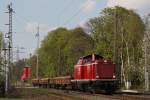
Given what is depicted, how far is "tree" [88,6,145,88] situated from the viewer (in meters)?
82.6

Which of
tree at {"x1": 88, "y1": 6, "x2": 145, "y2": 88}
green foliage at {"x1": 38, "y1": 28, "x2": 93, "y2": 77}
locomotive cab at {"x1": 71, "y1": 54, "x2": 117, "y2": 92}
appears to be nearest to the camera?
locomotive cab at {"x1": 71, "y1": 54, "x2": 117, "y2": 92}

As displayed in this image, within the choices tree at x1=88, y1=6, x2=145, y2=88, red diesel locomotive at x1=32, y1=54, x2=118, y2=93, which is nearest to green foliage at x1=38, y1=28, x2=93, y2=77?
tree at x1=88, y1=6, x2=145, y2=88

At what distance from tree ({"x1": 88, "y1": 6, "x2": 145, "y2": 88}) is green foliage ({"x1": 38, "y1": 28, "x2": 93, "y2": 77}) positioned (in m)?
3.92

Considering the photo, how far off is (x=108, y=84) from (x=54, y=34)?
89697mm

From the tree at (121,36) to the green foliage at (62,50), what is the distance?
392 cm

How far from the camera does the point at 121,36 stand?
86.8 meters

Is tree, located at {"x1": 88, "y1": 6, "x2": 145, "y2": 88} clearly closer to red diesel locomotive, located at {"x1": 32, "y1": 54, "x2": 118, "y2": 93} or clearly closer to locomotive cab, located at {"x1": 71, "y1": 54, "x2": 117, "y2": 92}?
red diesel locomotive, located at {"x1": 32, "y1": 54, "x2": 118, "y2": 93}

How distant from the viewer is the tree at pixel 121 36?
82.6 meters

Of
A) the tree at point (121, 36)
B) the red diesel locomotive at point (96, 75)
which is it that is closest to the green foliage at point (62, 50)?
the tree at point (121, 36)

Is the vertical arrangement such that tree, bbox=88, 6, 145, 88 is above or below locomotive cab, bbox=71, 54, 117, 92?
above

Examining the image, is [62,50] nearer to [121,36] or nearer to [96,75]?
[121,36]

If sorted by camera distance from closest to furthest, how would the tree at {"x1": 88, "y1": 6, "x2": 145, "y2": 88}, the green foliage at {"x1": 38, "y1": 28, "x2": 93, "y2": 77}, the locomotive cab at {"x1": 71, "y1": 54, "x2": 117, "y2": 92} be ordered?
the locomotive cab at {"x1": 71, "y1": 54, "x2": 117, "y2": 92}, the tree at {"x1": 88, "y1": 6, "x2": 145, "y2": 88}, the green foliage at {"x1": 38, "y1": 28, "x2": 93, "y2": 77}

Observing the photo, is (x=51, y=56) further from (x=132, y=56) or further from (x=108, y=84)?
(x=108, y=84)

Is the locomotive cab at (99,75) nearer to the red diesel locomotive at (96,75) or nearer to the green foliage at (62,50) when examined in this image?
the red diesel locomotive at (96,75)
